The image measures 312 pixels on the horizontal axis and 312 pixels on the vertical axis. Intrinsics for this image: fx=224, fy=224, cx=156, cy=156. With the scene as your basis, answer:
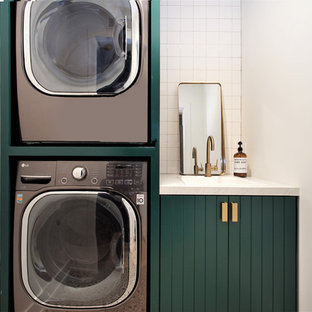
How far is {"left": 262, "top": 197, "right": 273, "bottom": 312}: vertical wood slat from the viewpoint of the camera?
4.09 feet

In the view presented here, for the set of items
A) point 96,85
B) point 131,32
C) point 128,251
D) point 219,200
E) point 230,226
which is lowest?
point 128,251

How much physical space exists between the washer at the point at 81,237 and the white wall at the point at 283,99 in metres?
0.85

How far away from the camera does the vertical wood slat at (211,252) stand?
1257 millimetres

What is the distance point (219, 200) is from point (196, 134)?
788 millimetres

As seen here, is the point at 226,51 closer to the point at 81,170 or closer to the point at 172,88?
the point at 172,88

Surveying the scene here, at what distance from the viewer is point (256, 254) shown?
1252 millimetres

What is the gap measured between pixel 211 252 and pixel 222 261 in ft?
0.26

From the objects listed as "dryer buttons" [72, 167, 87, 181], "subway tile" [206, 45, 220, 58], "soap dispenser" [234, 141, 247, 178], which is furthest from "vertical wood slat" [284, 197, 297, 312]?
"subway tile" [206, 45, 220, 58]

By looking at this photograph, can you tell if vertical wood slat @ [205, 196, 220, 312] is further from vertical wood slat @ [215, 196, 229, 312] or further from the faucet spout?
the faucet spout

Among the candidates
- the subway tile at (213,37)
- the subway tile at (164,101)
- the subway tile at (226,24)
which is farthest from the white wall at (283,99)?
the subway tile at (164,101)

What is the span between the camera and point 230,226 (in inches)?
49.5

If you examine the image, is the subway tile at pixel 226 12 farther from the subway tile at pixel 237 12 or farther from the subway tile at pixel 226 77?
the subway tile at pixel 226 77

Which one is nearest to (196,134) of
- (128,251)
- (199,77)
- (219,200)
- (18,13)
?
(199,77)

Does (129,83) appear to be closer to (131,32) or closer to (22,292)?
(131,32)
